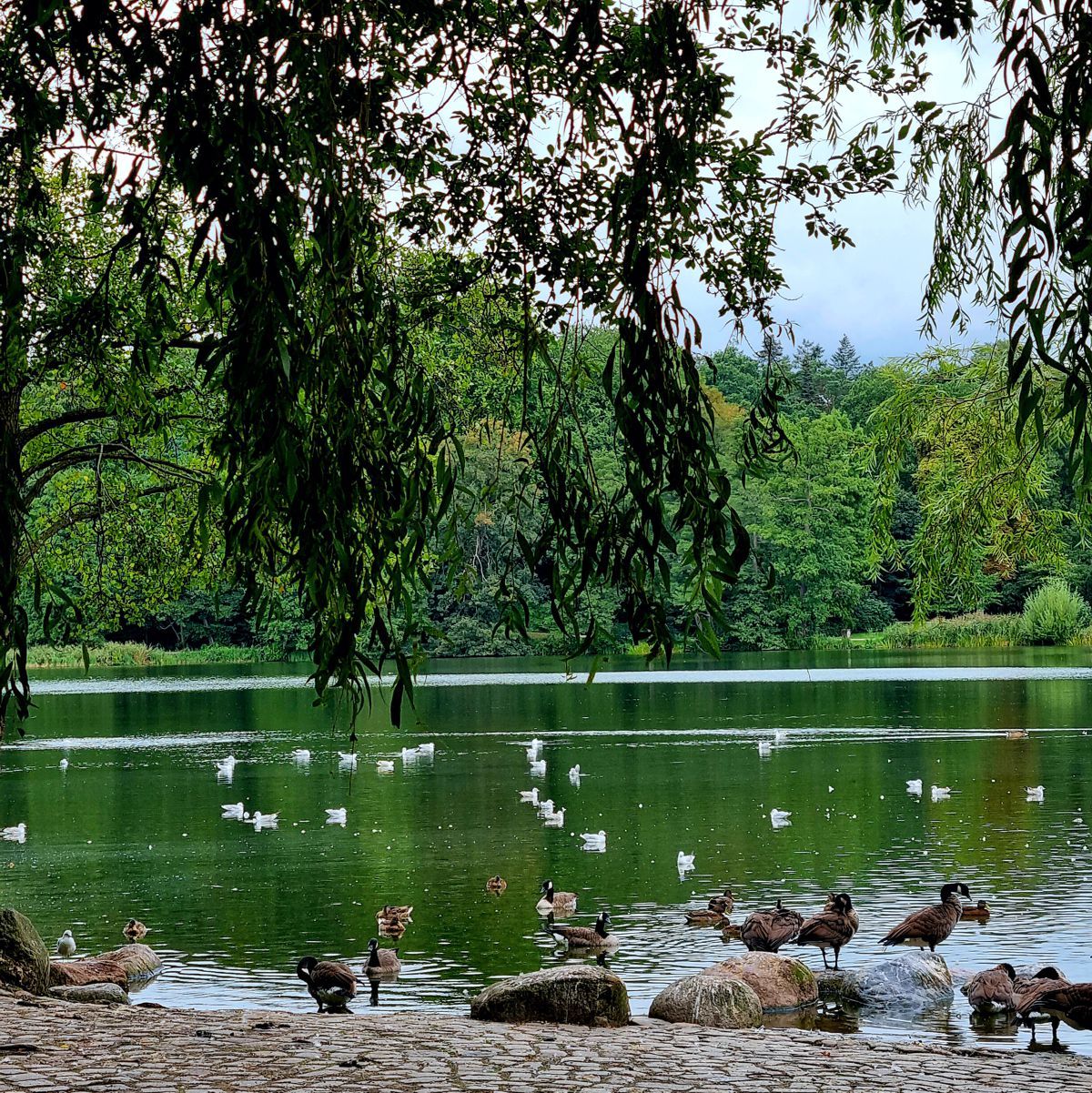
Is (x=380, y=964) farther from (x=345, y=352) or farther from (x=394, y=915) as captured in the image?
(x=345, y=352)

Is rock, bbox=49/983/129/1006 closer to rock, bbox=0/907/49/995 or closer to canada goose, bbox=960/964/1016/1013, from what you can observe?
rock, bbox=0/907/49/995

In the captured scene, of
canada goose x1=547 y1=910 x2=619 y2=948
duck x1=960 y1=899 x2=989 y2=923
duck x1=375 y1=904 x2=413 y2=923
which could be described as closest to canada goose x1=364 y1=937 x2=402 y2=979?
duck x1=375 y1=904 x2=413 y2=923

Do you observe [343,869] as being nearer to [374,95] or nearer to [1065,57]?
[374,95]

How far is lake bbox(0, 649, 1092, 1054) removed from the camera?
1388 centimetres

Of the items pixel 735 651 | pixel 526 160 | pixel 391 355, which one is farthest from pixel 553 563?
pixel 735 651

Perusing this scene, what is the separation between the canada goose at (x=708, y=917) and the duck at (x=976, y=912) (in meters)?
2.51

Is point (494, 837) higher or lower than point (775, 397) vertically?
lower

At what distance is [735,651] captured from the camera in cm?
7744

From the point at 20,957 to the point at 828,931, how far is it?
23.7 feet

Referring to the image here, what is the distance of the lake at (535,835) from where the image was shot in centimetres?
1388

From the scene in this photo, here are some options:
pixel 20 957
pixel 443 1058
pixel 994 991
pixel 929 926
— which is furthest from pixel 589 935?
pixel 443 1058

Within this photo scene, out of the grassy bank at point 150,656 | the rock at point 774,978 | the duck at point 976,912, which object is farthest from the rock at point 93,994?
the grassy bank at point 150,656

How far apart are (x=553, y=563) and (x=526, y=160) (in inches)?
85.4

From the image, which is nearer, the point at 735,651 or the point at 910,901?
the point at 910,901
